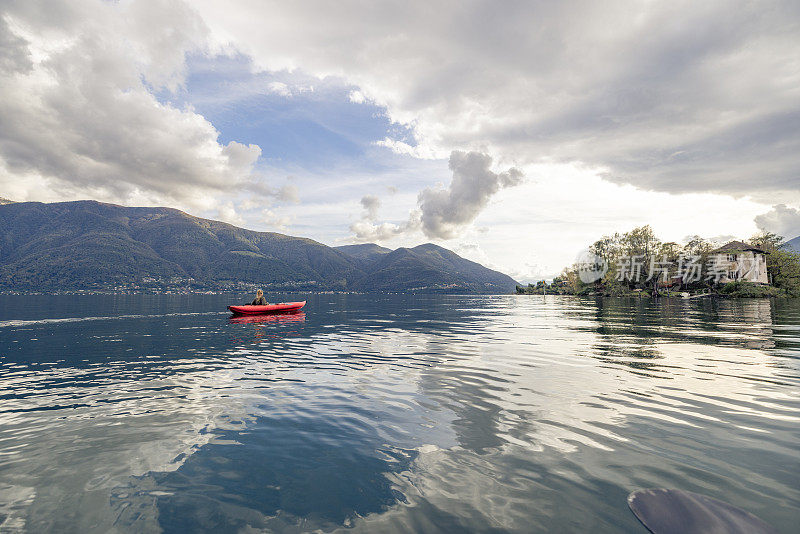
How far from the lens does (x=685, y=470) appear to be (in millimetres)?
6852

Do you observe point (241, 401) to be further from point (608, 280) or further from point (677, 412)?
point (608, 280)

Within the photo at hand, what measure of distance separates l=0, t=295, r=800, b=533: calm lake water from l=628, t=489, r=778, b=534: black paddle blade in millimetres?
267

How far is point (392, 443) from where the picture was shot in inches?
334

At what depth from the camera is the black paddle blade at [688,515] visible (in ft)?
16.4

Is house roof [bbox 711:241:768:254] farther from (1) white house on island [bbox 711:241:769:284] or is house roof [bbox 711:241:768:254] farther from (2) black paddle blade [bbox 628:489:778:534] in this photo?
(2) black paddle blade [bbox 628:489:778:534]

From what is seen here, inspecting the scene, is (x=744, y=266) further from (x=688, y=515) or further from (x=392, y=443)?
(x=392, y=443)

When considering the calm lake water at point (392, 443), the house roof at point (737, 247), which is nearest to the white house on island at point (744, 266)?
the house roof at point (737, 247)

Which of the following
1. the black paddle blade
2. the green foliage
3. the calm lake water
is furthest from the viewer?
the green foliage

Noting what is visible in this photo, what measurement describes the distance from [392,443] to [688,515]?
5.64 m

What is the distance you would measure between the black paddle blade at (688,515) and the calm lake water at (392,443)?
267 mm

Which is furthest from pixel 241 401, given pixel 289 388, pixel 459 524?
pixel 459 524

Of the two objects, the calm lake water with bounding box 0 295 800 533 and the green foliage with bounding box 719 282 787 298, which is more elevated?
the green foliage with bounding box 719 282 787 298

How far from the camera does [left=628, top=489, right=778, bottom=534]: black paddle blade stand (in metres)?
4.99

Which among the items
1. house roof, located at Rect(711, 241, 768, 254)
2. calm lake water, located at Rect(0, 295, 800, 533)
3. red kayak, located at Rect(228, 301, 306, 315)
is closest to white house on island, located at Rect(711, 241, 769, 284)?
house roof, located at Rect(711, 241, 768, 254)
